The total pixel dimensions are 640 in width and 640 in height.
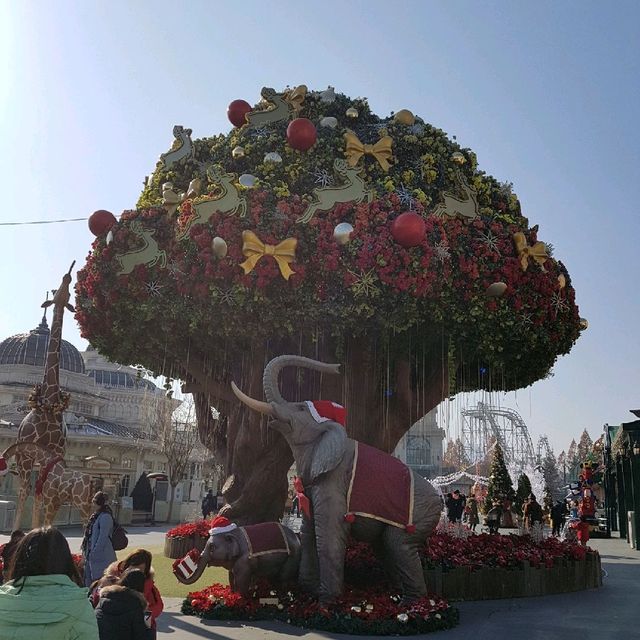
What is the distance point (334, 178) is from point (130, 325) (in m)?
4.35

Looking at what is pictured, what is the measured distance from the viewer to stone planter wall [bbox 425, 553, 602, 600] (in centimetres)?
949

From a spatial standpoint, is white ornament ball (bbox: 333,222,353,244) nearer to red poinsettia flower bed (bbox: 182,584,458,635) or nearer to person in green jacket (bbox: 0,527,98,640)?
red poinsettia flower bed (bbox: 182,584,458,635)

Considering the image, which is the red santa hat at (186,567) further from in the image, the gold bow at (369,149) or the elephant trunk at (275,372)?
the gold bow at (369,149)

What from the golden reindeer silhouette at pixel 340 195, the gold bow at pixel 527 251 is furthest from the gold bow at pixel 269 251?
the gold bow at pixel 527 251

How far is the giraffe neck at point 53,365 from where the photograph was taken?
12570 mm

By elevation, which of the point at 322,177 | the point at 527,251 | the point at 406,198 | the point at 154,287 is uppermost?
the point at 322,177

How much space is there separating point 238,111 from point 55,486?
7.82m

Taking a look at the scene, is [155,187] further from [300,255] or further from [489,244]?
[489,244]

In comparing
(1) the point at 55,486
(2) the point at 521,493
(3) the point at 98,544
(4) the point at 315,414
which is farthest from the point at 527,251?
(2) the point at 521,493

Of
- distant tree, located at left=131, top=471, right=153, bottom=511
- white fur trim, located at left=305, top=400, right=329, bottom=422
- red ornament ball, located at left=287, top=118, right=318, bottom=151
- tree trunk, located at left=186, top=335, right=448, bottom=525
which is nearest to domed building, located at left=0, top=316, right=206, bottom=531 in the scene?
distant tree, located at left=131, top=471, right=153, bottom=511

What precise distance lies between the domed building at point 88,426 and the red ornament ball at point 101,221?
56.6 ft

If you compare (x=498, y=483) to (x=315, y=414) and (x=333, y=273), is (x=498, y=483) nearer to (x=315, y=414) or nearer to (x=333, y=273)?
(x=333, y=273)

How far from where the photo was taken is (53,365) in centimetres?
1286

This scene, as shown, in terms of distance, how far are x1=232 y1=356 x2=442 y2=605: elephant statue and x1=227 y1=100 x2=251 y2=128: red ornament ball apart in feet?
23.0
